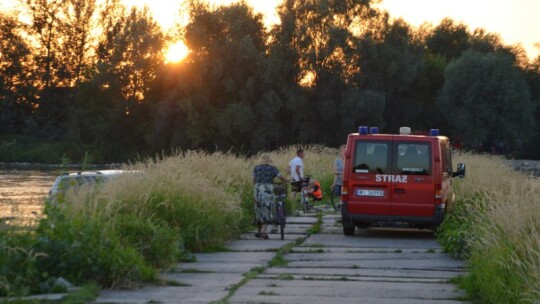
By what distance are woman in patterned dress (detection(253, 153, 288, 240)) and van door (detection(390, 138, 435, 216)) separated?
2.48m

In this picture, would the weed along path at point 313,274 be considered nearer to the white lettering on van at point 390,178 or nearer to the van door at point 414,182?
the van door at point 414,182

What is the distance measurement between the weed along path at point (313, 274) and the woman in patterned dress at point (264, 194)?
0.39m

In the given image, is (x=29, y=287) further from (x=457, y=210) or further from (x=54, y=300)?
(x=457, y=210)

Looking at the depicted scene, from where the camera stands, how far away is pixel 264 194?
66.7 feet

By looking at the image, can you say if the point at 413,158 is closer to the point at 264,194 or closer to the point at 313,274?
the point at 264,194

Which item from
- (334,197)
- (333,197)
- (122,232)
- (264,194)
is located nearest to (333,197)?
(333,197)

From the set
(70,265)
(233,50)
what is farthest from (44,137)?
(70,265)

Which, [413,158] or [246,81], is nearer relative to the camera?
[413,158]

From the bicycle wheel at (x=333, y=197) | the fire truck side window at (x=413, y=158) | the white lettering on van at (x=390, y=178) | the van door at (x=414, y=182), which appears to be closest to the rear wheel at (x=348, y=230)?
the van door at (x=414, y=182)

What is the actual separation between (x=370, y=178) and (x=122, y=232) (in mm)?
7534

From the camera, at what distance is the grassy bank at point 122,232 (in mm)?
12202

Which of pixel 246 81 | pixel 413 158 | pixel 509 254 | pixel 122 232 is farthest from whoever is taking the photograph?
pixel 246 81

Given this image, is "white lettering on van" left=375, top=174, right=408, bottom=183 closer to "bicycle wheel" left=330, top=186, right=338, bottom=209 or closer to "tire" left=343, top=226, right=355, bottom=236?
"tire" left=343, top=226, right=355, bottom=236

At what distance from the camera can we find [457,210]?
2159 cm
